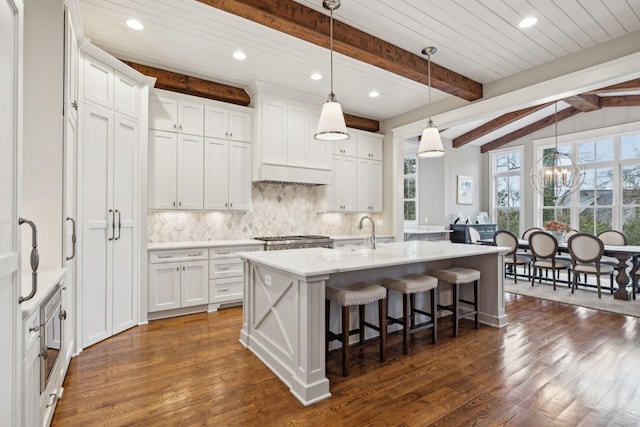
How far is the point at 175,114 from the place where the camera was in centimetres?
412

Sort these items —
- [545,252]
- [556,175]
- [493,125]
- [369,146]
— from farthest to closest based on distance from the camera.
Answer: [493,125], [556,175], [369,146], [545,252]

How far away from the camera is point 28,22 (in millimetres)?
2260

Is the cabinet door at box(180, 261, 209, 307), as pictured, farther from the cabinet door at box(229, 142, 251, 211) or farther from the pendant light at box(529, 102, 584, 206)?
the pendant light at box(529, 102, 584, 206)

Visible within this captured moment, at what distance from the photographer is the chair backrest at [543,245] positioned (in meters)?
5.39

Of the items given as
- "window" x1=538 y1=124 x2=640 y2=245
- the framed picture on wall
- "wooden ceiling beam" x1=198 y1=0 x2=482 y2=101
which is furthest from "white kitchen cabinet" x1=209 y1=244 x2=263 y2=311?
"window" x1=538 y1=124 x2=640 y2=245

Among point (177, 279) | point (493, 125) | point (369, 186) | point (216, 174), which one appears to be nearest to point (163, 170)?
point (216, 174)

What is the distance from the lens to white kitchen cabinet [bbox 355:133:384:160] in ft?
19.1

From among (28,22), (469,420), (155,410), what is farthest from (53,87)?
(469,420)

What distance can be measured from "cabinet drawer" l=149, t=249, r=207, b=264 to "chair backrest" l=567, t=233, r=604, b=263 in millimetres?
5410

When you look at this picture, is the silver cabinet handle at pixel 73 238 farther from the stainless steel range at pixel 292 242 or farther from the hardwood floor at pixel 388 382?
the stainless steel range at pixel 292 242

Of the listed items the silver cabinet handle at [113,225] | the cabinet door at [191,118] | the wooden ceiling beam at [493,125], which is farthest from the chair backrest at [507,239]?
the silver cabinet handle at [113,225]

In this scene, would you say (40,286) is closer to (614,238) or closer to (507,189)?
(614,238)

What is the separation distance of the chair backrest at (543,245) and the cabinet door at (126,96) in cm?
614

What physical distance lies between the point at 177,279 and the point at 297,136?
8.41ft
